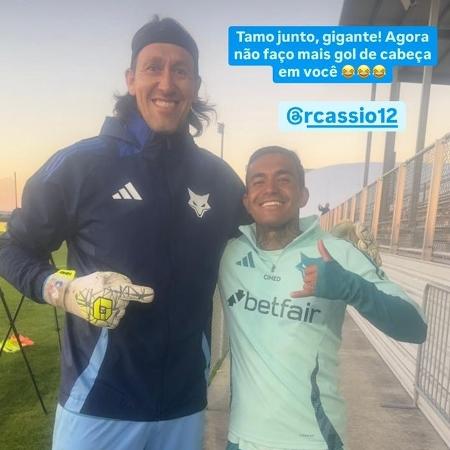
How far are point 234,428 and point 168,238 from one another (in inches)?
30.7

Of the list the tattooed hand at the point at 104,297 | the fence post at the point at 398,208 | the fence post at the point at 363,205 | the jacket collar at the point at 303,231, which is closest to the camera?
the tattooed hand at the point at 104,297

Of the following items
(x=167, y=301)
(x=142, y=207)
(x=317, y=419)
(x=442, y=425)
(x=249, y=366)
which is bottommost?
(x=442, y=425)

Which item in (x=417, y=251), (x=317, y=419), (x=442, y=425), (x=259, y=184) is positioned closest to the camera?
(x=317, y=419)

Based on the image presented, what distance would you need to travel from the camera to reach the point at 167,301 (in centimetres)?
175

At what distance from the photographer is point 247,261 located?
1835mm

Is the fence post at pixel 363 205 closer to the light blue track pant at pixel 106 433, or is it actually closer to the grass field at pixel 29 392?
the grass field at pixel 29 392

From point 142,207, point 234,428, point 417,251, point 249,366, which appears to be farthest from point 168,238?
point 417,251

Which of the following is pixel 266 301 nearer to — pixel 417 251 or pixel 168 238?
pixel 168 238

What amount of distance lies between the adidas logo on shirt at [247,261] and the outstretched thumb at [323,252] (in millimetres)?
279

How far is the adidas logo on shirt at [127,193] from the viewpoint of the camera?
5.69ft

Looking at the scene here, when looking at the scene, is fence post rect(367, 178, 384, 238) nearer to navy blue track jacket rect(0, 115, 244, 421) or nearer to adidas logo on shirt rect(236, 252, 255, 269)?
adidas logo on shirt rect(236, 252, 255, 269)

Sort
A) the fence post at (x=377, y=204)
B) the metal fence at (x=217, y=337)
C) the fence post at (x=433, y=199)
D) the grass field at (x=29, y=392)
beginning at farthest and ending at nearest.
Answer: the fence post at (x=377, y=204)
the fence post at (x=433, y=199)
the metal fence at (x=217, y=337)
the grass field at (x=29, y=392)

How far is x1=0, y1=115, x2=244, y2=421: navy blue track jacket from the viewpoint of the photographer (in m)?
1.71

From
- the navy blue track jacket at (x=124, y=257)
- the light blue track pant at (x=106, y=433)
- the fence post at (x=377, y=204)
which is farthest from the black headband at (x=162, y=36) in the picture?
the fence post at (x=377, y=204)
